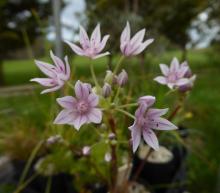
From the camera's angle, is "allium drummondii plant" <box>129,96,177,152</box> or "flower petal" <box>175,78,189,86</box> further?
"flower petal" <box>175,78,189,86</box>

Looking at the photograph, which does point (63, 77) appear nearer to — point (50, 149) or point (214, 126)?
point (50, 149)

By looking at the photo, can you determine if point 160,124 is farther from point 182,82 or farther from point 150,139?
point 182,82

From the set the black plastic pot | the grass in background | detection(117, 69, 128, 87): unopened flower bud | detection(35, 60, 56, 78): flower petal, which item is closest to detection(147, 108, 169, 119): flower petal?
detection(117, 69, 128, 87): unopened flower bud

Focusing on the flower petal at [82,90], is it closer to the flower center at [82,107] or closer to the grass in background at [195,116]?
the flower center at [82,107]

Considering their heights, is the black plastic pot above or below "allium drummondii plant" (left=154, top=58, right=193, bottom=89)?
below

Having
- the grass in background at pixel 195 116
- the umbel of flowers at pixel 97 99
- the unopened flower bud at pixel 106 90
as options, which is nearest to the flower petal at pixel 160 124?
the umbel of flowers at pixel 97 99

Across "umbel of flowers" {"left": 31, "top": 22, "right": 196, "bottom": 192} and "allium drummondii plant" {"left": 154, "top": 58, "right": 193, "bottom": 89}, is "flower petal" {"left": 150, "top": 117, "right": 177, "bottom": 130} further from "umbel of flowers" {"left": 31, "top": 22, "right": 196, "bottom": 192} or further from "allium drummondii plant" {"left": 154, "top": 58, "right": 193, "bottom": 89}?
"allium drummondii plant" {"left": 154, "top": 58, "right": 193, "bottom": 89}

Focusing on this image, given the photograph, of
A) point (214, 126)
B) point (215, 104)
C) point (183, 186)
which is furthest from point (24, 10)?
point (183, 186)
